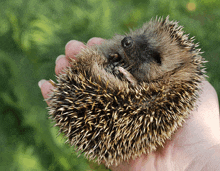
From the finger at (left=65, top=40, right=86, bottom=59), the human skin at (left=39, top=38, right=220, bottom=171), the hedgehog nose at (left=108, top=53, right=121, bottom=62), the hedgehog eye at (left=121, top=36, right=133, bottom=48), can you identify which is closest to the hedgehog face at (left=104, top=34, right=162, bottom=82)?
the hedgehog eye at (left=121, top=36, right=133, bottom=48)

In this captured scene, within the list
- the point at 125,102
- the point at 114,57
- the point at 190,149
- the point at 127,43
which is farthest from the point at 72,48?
the point at 190,149

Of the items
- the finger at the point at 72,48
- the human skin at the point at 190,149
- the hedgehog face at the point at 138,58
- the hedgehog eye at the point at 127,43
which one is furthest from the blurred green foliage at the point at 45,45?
the hedgehog eye at the point at 127,43

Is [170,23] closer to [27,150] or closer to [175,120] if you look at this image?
[175,120]

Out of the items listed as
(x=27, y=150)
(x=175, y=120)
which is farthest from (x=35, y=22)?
(x=175, y=120)

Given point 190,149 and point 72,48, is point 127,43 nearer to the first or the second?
point 72,48

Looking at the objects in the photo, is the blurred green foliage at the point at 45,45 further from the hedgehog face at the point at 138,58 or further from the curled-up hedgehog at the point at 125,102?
the hedgehog face at the point at 138,58

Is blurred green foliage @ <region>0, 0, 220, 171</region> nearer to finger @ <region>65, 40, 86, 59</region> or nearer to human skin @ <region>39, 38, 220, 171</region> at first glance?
finger @ <region>65, 40, 86, 59</region>
